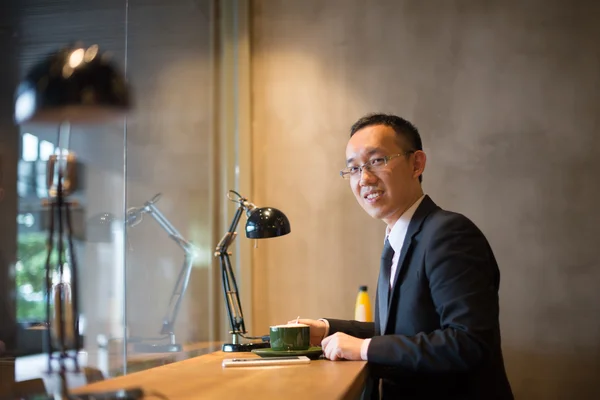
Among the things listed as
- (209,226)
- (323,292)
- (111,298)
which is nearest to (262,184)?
(209,226)

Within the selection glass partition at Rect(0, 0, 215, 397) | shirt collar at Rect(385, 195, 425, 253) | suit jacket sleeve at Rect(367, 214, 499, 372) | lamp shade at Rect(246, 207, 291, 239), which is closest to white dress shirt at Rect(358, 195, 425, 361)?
shirt collar at Rect(385, 195, 425, 253)

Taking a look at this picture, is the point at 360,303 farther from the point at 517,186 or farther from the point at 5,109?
the point at 5,109

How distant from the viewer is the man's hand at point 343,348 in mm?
1707

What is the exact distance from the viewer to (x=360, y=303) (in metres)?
2.99

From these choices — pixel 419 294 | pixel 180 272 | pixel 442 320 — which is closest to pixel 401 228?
pixel 419 294

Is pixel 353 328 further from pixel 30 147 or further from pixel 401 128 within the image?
pixel 30 147

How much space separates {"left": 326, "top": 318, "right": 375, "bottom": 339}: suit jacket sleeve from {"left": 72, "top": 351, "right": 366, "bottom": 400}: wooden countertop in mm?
389

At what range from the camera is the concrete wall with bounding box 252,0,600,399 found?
3010 mm

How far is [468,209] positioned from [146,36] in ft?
5.41

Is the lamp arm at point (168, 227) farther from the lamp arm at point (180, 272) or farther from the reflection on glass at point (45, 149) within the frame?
the reflection on glass at point (45, 149)

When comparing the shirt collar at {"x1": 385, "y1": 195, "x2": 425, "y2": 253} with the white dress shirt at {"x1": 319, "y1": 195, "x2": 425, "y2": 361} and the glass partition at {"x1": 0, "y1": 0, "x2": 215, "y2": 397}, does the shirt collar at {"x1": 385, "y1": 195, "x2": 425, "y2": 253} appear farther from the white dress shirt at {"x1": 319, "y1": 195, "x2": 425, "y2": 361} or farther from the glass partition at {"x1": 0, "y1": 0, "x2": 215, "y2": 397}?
the glass partition at {"x1": 0, "y1": 0, "x2": 215, "y2": 397}

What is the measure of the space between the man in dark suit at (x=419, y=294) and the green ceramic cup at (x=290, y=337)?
94 mm

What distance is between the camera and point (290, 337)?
6.14ft

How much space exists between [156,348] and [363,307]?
102cm
